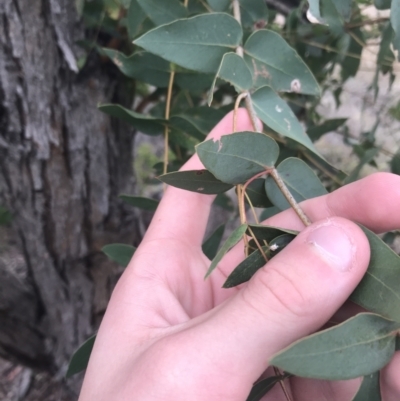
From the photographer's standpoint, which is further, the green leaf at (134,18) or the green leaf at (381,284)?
the green leaf at (134,18)

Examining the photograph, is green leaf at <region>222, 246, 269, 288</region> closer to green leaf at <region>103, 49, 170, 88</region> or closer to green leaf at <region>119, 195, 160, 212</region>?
green leaf at <region>119, 195, 160, 212</region>

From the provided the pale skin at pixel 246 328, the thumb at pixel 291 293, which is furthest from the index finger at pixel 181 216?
→ the thumb at pixel 291 293

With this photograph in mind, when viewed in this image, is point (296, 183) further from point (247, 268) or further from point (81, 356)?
point (81, 356)

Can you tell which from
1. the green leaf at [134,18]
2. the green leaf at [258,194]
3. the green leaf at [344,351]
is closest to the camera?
the green leaf at [344,351]

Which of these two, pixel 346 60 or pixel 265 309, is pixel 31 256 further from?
pixel 346 60

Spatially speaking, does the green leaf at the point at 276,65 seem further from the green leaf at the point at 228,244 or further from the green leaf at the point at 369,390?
the green leaf at the point at 369,390

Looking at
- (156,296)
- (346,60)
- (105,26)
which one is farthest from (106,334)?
(346,60)
